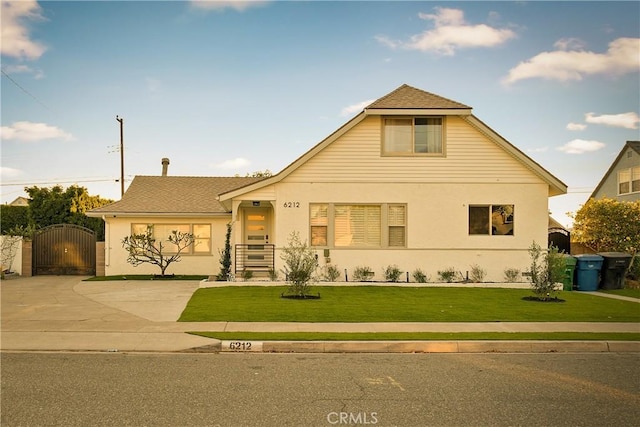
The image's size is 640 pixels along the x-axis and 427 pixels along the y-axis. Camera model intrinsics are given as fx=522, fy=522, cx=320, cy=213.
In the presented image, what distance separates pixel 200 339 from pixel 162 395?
3.51 m

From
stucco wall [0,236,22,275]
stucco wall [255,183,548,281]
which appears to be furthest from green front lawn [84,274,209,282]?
stucco wall [255,183,548,281]

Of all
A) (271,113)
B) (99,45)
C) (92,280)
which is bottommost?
(92,280)

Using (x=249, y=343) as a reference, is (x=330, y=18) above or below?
above

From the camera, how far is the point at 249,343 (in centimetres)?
948

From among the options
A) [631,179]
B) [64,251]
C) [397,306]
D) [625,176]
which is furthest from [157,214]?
[625,176]

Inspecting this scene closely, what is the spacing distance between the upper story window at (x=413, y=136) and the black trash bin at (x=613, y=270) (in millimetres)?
7343

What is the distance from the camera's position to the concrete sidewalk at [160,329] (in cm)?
947

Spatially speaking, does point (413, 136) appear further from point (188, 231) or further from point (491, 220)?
point (188, 231)

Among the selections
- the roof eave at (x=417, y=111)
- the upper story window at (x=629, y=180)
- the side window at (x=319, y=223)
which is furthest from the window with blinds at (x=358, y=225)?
the upper story window at (x=629, y=180)

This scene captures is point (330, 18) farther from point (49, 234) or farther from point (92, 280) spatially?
point (49, 234)

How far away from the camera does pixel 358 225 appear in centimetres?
1920

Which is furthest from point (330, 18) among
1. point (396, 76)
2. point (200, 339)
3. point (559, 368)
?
point (559, 368)

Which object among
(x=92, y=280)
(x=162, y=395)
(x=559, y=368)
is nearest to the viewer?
(x=162, y=395)

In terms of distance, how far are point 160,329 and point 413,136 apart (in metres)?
12.1
